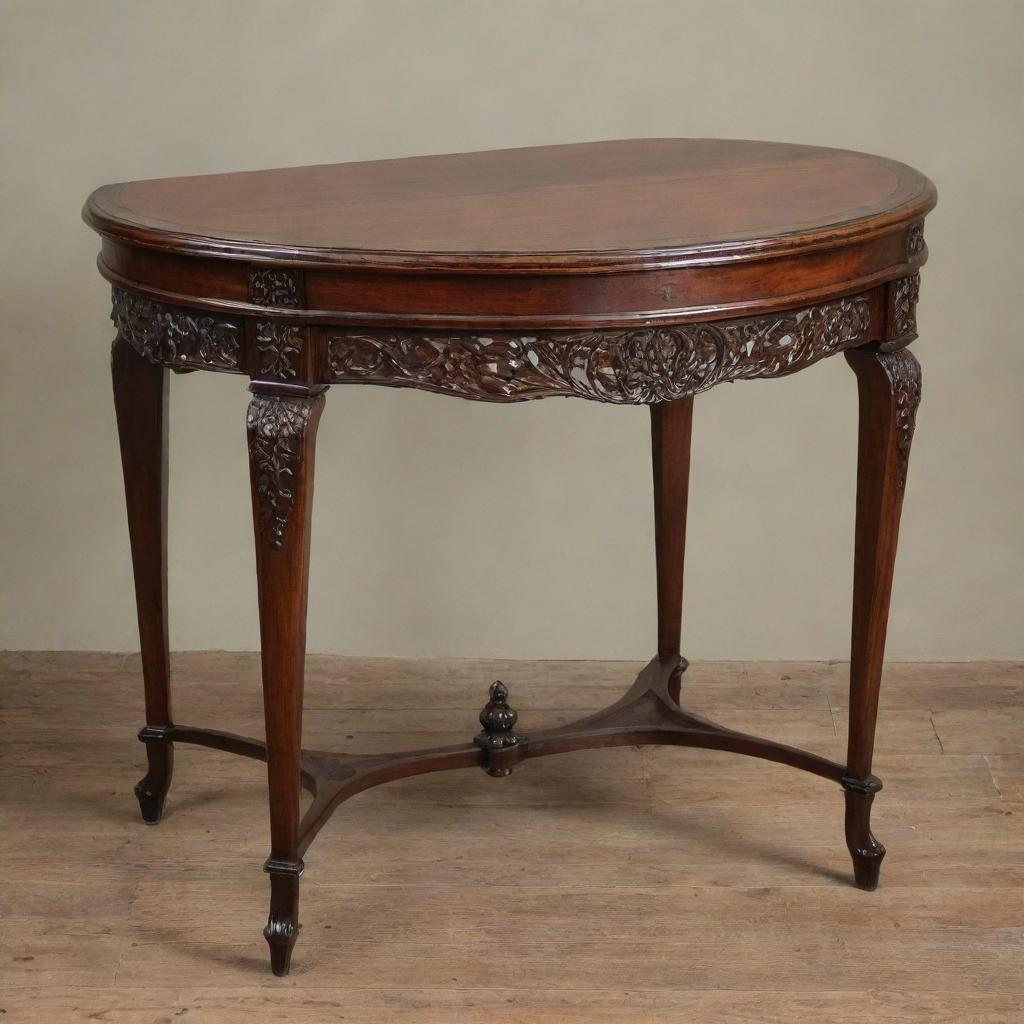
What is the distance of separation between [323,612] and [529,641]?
469mm

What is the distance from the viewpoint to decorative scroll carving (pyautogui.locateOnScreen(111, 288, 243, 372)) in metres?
2.08

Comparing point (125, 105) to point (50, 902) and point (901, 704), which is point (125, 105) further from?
point (901, 704)

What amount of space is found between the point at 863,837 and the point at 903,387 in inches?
30.5

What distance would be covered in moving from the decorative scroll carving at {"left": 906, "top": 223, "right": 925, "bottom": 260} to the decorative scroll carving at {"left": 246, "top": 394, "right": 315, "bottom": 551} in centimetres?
90

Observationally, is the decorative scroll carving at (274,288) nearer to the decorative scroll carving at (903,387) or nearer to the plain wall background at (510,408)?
the decorative scroll carving at (903,387)

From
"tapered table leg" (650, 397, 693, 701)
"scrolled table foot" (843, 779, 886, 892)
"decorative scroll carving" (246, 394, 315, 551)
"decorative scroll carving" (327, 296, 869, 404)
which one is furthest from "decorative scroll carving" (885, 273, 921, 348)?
"decorative scroll carving" (246, 394, 315, 551)

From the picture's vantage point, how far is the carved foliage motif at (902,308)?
2.25m

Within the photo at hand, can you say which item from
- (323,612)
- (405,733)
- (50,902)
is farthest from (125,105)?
(50,902)

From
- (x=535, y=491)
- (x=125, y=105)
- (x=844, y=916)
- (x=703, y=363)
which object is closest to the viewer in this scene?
(x=703, y=363)

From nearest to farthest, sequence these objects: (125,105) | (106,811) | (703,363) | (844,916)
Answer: (703,363), (844,916), (106,811), (125,105)

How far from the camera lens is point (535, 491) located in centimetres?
338

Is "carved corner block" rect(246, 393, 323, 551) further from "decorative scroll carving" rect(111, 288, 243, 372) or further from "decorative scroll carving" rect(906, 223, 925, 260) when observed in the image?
"decorative scroll carving" rect(906, 223, 925, 260)

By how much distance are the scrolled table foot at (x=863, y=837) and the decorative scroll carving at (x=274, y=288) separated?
1.25m

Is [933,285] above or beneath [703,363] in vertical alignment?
beneath
